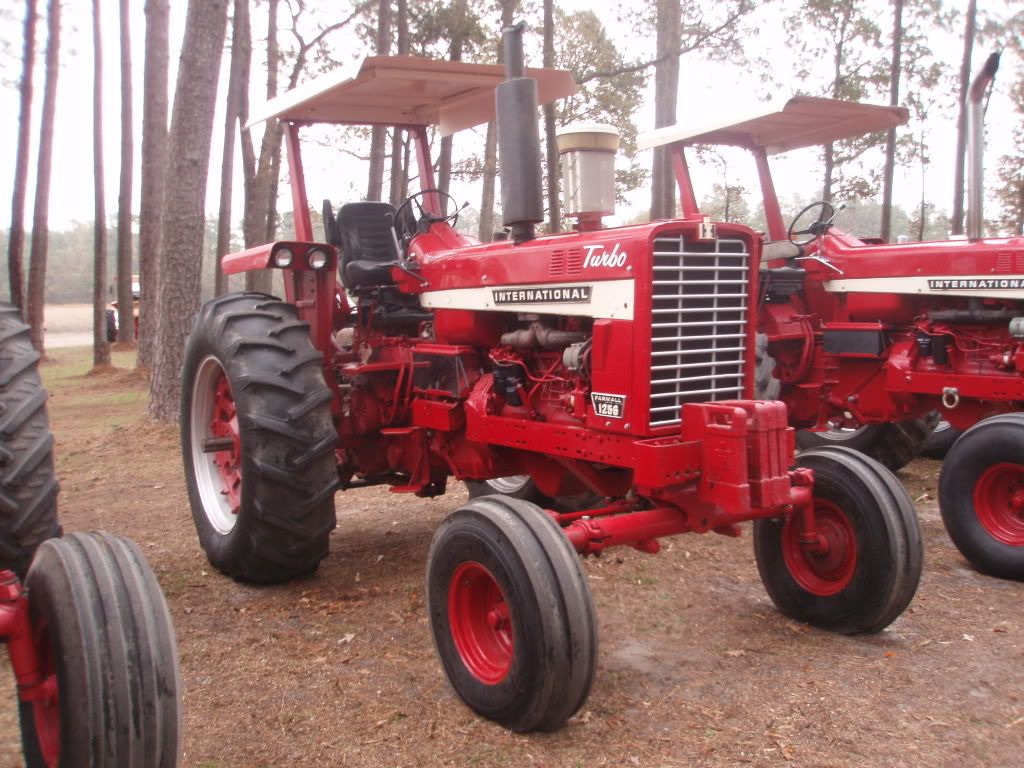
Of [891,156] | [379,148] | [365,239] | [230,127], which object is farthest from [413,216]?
[230,127]

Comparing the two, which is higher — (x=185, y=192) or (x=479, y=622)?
(x=185, y=192)

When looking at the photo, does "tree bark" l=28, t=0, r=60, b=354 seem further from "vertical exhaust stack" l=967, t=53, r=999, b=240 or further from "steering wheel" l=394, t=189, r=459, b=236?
"vertical exhaust stack" l=967, t=53, r=999, b=240

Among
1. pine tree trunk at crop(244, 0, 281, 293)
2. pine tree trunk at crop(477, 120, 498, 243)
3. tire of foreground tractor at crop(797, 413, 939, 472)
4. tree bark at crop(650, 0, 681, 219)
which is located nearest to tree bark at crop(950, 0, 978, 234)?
tree bark at crop(650, 0, 681, 219)

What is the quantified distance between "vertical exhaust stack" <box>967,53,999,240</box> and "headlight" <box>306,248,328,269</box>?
142 inches

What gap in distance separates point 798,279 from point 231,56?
15.9m

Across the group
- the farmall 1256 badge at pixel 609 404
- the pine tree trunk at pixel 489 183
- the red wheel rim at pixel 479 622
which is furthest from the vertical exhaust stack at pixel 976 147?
the pine tree trunk at pixel 489 183

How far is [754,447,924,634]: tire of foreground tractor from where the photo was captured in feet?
12.2

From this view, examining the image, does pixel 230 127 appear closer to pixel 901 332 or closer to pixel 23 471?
pixel 901 332

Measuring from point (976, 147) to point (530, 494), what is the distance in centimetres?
328

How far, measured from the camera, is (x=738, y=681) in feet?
11.2

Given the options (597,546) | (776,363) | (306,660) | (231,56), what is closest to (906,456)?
(776,363)

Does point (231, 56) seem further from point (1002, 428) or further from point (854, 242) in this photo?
point (1002, 428)

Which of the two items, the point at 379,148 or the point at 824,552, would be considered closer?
the point at 824,552

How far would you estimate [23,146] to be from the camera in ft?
53.2
